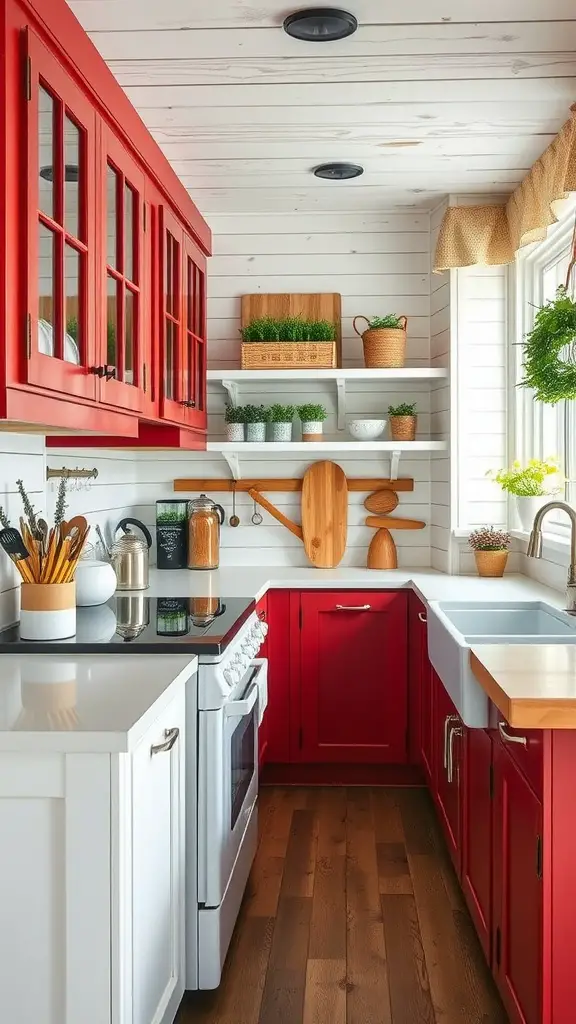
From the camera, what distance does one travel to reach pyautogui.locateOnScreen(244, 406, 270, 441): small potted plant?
4.20 metres

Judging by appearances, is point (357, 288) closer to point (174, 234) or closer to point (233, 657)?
point (174, 234)

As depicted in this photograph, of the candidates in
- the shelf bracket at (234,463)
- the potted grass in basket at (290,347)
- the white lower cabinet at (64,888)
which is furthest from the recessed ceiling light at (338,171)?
the white lower cabinet at (64,888)

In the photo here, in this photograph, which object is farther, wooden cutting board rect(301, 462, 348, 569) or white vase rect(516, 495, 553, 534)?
wooden cutting board rect(301, 462, 348, 569)

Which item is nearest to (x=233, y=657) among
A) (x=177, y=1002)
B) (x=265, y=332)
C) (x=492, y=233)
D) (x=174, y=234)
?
(x=177, y=1002)

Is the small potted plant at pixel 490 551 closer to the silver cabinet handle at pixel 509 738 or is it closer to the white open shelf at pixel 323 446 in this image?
the white open shelf at pixel 323 446

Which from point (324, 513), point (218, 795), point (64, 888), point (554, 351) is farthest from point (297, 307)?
point (64, 888)

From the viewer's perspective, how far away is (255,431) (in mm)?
4203

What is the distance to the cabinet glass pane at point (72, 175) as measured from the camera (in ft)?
6.90

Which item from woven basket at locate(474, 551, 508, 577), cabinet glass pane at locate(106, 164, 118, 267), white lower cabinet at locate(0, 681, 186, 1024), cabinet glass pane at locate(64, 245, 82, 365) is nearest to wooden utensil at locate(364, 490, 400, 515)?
woven basket at locate(474, 551, 508, 577)

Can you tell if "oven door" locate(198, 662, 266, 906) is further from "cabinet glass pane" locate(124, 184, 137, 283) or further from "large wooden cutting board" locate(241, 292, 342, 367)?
"large wooden cutting board" locate(241, 292, 342, 367)

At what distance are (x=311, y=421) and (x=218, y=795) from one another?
2.13 m

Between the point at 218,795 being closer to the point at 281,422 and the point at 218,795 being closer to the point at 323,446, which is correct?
the point at 323,446

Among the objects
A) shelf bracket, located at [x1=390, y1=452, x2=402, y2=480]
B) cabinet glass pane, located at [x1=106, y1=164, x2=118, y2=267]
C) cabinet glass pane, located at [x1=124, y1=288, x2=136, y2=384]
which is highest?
cabinet glass pane, located at [x1=106, y1=164, x2=118, y2=267]

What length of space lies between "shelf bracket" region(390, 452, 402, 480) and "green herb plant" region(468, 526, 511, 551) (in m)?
0.51
